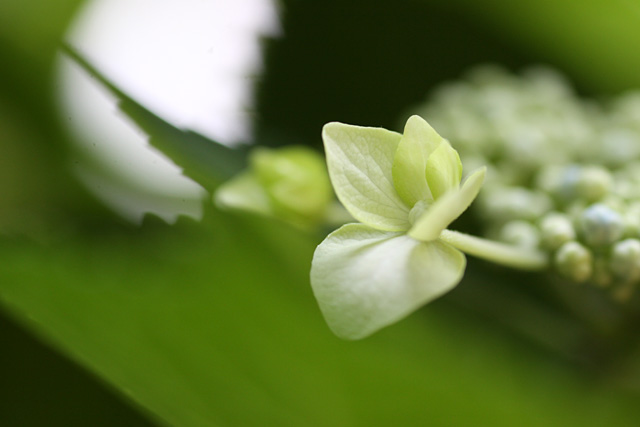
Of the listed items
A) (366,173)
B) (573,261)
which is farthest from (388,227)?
(573,261)

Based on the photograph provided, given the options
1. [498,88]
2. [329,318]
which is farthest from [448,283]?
[498,88]

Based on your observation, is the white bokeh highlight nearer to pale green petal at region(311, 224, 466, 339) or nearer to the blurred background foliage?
the blurred background foliage

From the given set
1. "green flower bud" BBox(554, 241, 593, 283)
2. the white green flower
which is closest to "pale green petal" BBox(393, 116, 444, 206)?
the white green flower

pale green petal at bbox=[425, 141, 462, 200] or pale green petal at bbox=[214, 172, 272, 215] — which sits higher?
pale green petal at bbox=[425, 141, 462, 200]

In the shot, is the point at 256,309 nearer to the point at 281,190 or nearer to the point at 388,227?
the point at 281,190

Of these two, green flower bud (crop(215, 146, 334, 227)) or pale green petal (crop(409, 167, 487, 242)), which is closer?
pale green petal (crop(409, 167, 487, 242))

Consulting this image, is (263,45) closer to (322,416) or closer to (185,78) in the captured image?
(185,78)
